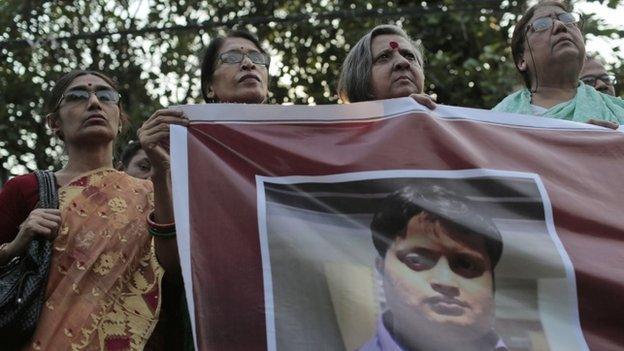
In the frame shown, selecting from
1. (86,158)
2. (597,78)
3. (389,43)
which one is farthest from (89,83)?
(597,78)

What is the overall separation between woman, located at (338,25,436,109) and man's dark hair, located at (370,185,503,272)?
2.37 ft

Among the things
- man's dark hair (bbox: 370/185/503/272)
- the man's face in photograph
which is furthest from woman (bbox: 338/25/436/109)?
the man's face in photograph

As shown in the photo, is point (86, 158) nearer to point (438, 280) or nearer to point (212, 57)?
point (212, 57)

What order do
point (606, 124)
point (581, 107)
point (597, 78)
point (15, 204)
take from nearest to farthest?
point (15, 204)
point (606, 124)
point (581, 107)
point (597, 78)

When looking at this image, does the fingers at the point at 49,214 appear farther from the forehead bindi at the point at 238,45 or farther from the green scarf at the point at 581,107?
the green scarf at the point at 581,107

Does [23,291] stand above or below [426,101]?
below

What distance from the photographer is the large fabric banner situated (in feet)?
9.07

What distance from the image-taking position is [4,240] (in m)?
3.28

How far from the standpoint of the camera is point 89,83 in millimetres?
3582

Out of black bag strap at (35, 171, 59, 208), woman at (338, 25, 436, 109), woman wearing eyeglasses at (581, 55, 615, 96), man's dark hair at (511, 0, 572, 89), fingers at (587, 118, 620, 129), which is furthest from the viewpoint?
woman wearing eyeglasses at (581, 55, 615, 96)

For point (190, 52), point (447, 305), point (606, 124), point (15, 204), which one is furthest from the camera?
point (190, 52)

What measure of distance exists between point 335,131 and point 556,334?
0.86 m

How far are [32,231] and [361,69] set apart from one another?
132 cm

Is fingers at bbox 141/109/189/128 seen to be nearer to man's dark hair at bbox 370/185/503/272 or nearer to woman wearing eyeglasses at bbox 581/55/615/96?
man's dark hair at bbox 370/185/503/272
